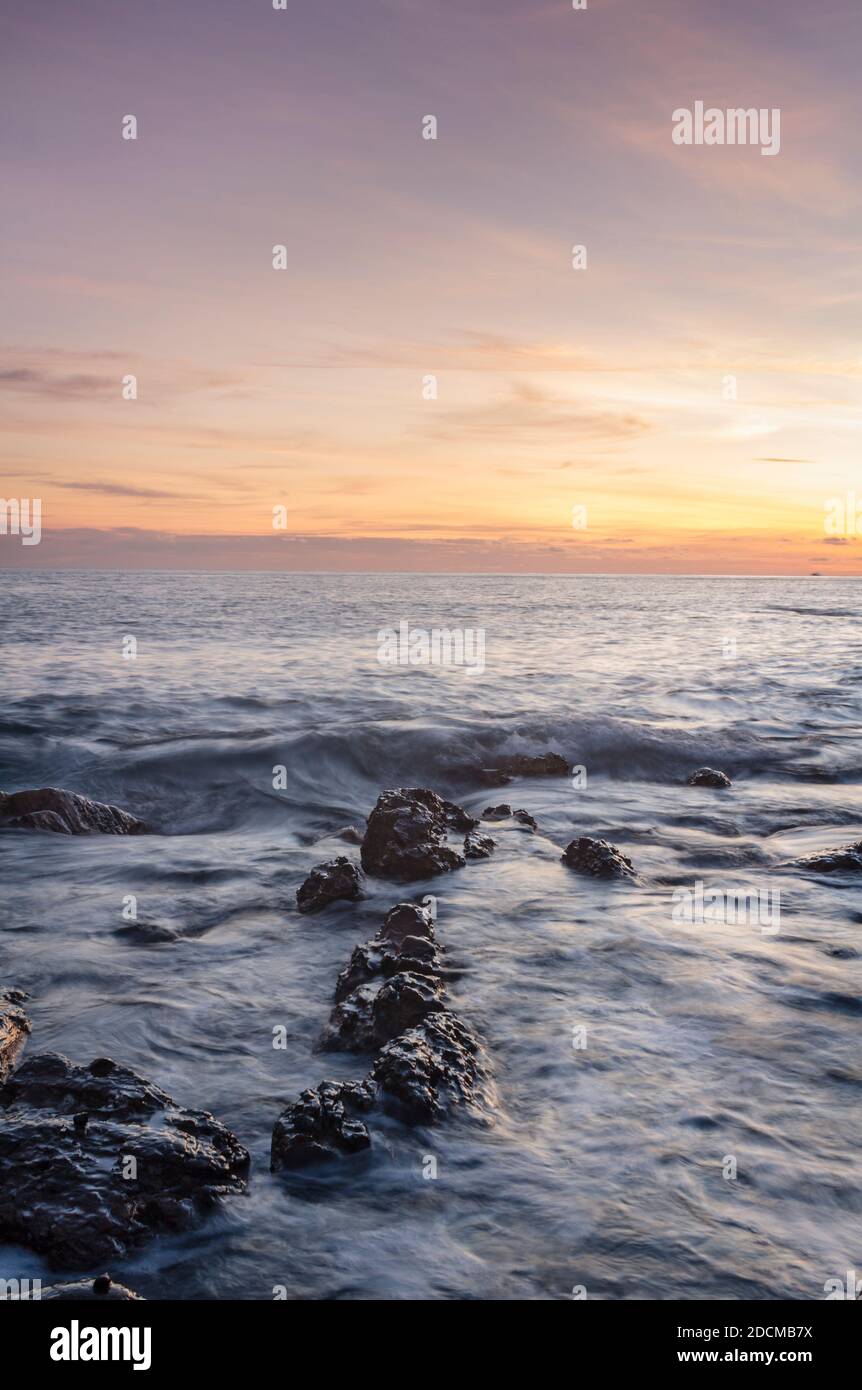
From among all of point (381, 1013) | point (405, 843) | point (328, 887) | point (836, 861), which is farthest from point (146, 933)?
point (836, 861)

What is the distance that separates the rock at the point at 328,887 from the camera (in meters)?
8.96

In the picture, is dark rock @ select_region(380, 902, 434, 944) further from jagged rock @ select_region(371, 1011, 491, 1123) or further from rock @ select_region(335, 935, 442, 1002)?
jagged rock @ select_region(371, 1011, 491, 1123)

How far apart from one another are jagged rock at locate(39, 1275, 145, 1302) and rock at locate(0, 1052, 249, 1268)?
36 centimetres

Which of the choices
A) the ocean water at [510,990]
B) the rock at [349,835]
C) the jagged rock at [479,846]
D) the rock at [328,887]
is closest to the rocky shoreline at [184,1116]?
the ocean water at [510,990]

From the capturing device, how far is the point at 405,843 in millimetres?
10031

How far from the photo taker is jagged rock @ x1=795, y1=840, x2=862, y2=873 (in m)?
9.82

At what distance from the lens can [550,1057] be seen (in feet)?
19.5

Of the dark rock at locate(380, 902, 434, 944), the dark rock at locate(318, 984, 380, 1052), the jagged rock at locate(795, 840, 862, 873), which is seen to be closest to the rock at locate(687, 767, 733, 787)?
the jagged rock at locate(795, 840, 862, 873)

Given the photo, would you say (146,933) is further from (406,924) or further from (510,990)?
(510,990)

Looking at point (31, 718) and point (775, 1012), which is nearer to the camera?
point (775, 1012)

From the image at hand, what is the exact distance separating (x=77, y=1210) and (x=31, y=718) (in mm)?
16478

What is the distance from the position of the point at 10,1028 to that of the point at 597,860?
5937mm
